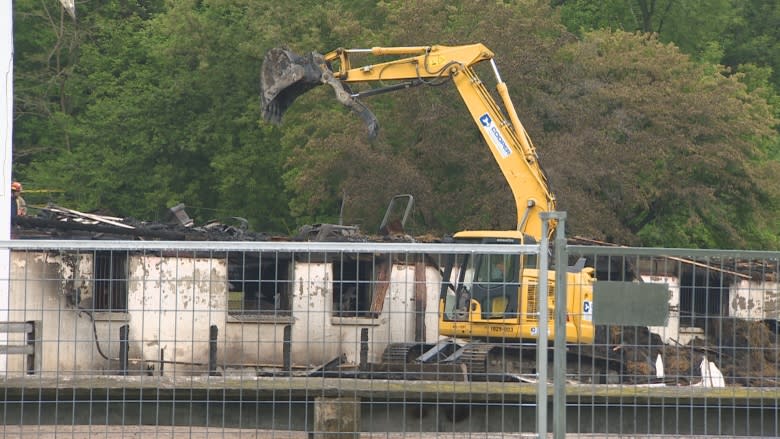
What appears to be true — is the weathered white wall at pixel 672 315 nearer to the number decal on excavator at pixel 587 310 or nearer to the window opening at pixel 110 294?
the number decal on excavator at pixel 587 310

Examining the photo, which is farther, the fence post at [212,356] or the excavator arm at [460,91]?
the excavator arm at [460,91]

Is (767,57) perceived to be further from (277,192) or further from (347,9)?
(277,192)

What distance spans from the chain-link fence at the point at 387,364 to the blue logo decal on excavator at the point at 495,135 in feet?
40.5

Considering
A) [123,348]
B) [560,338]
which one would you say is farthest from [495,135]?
[560,338]

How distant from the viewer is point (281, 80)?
20.4 meters

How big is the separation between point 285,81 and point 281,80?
83 mm

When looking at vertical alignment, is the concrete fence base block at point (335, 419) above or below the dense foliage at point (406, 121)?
below

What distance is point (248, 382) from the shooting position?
7.44m

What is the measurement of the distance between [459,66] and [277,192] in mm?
19062

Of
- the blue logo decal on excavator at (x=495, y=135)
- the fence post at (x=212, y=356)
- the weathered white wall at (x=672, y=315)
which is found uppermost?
the blue logo decal on excavator at (x=495, y=135)

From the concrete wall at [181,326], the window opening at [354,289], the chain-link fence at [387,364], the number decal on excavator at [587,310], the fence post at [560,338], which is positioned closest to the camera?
the fence post at [560,338]

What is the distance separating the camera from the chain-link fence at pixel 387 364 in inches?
287

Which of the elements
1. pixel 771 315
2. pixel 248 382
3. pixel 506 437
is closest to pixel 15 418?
pixel 248 382

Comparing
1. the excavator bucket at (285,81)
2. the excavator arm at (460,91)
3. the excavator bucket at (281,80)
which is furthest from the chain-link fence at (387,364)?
the excavator bucket at (281,80)
